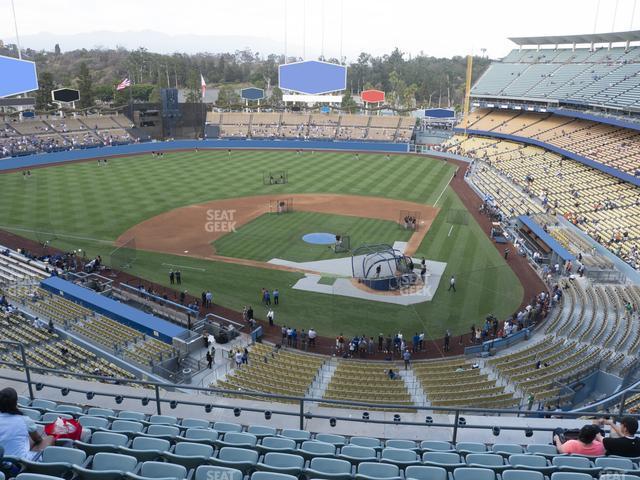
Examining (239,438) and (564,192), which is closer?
(239,438)

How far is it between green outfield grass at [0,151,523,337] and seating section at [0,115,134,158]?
8013 mm

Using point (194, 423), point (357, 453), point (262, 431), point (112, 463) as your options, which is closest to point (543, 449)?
point (357, 453)

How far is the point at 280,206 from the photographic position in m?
41.2

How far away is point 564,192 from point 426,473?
4241cm

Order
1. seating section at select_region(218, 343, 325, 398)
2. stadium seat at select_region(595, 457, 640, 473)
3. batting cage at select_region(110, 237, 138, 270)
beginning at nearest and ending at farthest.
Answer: stadium seat at select_region(595, 457, 640, 473) → seating section at select_region(218, 343, 325, 398) → batting cage at select_region(110, 237, 138, 270)

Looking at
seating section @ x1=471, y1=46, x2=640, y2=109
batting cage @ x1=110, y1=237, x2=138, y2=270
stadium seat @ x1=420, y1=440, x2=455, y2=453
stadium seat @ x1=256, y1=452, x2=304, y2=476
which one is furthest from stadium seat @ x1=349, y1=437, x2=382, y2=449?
seating section @ x1=471, y1=46, x2=640, y2=109

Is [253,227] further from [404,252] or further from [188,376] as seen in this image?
[188,376]

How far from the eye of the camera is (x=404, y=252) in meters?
32.1

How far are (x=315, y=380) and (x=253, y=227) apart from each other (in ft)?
67.0

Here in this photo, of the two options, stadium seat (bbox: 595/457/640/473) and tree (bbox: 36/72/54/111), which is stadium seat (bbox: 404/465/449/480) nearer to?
stadium seat (bbox: 595/457/640/473)

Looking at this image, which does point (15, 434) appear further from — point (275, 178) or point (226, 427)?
point (275, 178)

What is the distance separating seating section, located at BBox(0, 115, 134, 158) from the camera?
61.5m

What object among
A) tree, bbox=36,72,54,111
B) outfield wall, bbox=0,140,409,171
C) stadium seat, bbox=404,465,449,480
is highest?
tree, bbox=36,72,54,111

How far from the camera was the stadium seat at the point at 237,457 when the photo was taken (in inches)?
249
